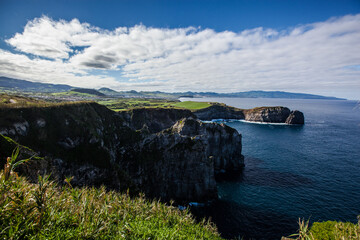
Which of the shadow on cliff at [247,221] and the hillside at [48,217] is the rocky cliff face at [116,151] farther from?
the hillside at [48,217]

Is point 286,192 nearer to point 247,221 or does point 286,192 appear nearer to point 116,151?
point 247,221

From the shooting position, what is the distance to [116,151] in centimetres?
5553

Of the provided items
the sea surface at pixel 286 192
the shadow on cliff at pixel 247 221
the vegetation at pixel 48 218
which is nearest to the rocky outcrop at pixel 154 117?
the sea surface at pixel 286 192

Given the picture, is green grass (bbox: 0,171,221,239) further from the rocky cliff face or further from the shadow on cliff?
the shadow on cliff

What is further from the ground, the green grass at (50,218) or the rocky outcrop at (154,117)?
the green grass at (50,218)

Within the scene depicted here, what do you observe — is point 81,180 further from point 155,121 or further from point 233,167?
point 155,121

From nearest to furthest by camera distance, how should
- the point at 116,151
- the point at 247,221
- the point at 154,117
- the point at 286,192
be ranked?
1. the point at 247,221
2. the point at 116,151
3. the point at 286,192
4. the point at 154,117

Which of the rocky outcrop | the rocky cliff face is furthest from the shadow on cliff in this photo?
the rocky outcrop

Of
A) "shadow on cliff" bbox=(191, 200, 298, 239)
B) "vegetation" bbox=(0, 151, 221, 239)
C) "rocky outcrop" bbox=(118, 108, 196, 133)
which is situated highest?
"vegetation" bbox=(0, 151, 221, 239)

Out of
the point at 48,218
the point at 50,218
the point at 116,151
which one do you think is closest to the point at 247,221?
the point at 116,151

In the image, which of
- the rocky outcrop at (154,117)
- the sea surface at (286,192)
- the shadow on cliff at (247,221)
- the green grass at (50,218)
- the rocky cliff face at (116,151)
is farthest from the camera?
the rocky outcrop at (154,117)

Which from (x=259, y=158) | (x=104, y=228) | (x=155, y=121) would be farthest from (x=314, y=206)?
(x=155, y=121)

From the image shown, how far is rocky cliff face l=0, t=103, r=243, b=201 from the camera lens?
3859cm

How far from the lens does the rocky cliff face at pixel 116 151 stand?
127 feet
